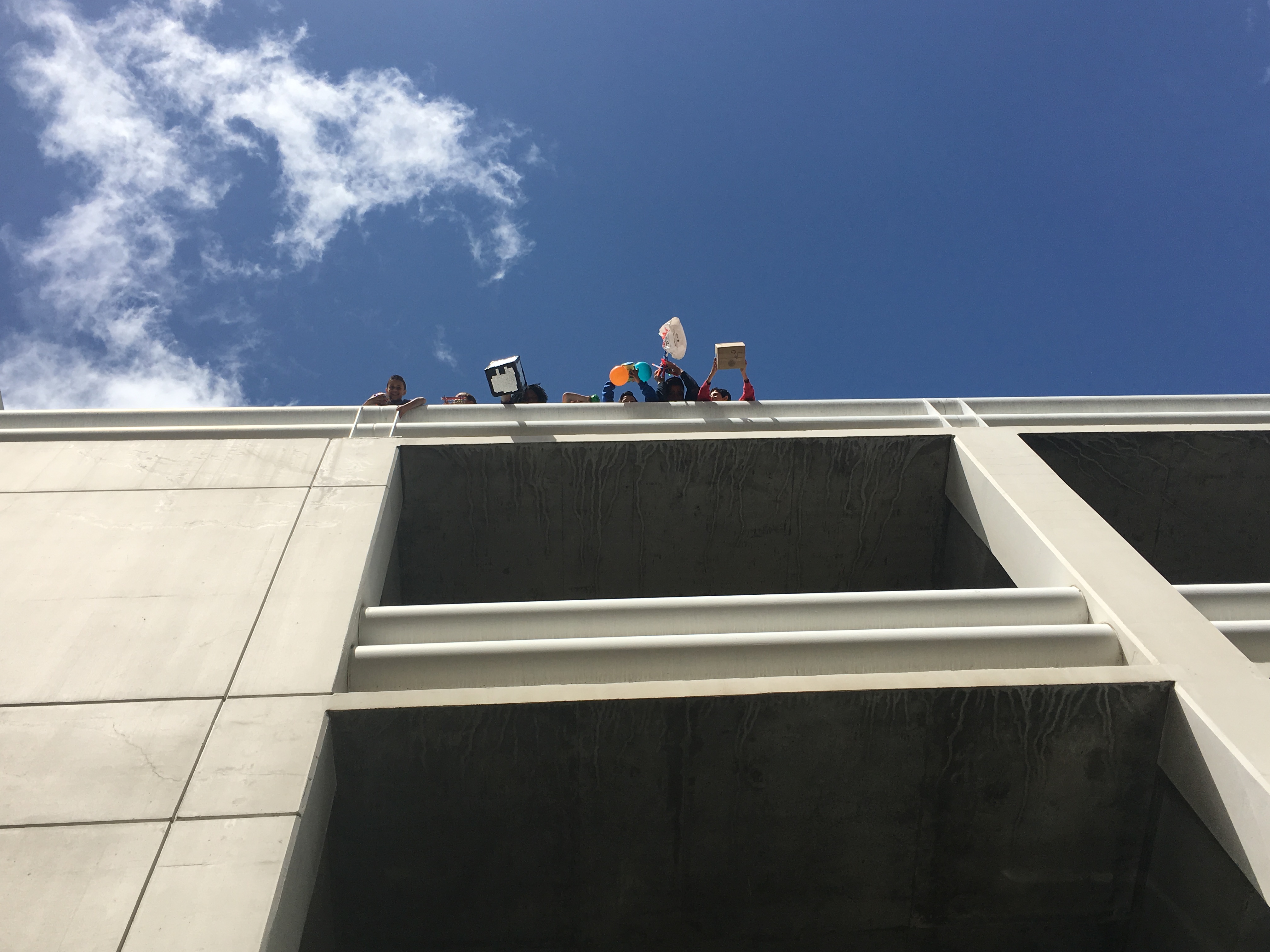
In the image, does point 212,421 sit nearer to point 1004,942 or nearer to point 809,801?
point 809,801

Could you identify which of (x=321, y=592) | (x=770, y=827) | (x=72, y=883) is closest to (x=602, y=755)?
(x=770, y=827)

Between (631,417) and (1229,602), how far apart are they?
5.79 metres

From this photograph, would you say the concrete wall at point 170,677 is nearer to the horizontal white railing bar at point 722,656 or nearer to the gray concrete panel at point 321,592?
the gray concrete panel at point 321,592

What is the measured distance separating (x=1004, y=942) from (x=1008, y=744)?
5.26ft

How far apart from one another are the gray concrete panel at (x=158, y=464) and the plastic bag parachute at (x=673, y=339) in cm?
401

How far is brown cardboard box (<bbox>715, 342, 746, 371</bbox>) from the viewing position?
30.1 feet

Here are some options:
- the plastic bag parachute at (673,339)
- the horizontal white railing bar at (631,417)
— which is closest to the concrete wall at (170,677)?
the horizontal white railing bar at (631,417)

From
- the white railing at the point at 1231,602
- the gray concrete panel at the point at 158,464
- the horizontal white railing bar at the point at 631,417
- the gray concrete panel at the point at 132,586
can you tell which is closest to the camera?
the gray concrete panel at the point at 132,586

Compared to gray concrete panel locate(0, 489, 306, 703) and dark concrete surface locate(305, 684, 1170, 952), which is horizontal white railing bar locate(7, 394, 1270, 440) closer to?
gray concrete panel locate(0, 489, 306, 703)

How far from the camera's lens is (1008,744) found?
5.41 metres

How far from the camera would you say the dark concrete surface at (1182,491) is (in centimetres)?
927

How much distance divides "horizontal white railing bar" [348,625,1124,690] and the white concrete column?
462 millimetres

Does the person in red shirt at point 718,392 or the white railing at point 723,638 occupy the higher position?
the person in red shirt at point 718,392

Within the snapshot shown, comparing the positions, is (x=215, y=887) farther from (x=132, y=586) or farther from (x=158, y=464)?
(x=158, y=464)
